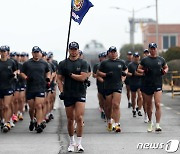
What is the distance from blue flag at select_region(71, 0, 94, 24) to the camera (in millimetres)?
14602

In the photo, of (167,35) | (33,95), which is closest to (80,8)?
(33,95)

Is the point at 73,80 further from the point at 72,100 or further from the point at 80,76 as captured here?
the point at 72,100

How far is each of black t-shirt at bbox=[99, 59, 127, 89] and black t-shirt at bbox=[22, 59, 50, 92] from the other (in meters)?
1.41

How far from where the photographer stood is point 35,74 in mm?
15656

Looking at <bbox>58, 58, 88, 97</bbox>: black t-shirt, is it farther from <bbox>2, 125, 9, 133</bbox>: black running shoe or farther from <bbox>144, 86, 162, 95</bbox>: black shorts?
<bbox>2, 125, 9, 133</bbox>: black running shoe

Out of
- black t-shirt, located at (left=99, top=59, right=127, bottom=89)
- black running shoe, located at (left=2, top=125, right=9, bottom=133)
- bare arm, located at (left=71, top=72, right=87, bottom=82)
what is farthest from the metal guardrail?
bare arm, located at (left=71, top=72, right=87, bottom=82)

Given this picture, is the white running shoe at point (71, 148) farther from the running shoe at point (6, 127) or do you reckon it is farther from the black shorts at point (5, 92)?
the black shorts at point (5, 92)

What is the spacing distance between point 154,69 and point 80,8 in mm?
2382

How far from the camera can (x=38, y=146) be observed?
13.2m

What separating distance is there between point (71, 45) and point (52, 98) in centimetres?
784

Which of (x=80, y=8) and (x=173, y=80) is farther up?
(x=80, y=8)

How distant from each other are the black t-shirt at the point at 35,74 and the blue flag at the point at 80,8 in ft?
Result: 5.62

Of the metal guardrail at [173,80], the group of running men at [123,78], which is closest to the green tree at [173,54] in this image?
the metal guardrail at [173,80]

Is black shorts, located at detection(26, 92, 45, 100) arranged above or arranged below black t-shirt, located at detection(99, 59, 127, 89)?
below
